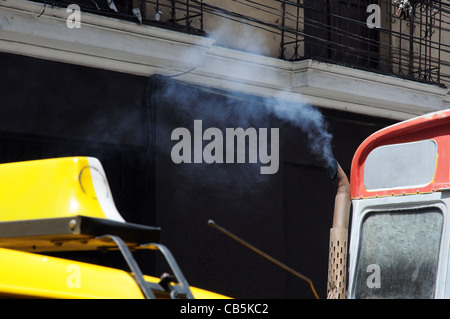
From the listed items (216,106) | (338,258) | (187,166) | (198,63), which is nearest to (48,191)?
(338,258)

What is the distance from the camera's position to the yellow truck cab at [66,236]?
3285 millimetres

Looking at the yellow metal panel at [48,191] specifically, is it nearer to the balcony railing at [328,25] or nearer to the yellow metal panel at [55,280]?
the yellow metal panel at [55,280]

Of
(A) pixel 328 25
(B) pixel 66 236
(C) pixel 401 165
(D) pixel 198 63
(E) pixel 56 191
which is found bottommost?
(B) pixel 66 236

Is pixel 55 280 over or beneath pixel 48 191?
beneath

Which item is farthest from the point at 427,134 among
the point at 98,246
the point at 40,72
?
the point at 40,72

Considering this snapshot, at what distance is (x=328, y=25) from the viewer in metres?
11.2

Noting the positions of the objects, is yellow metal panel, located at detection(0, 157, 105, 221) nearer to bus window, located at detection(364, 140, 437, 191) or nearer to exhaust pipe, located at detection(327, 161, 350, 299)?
exhaust pipe, located at detection(327, 161, 350, 299)

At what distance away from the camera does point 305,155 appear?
11133 mm

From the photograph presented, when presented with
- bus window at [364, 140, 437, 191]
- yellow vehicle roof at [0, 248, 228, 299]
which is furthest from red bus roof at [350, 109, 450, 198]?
yellow vehicle roof at [0, 248, 228, 299]

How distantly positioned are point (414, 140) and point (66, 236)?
7.87 feet

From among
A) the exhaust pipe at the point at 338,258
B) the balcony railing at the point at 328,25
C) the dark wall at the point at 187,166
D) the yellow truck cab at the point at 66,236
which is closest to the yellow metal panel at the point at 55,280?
the yellow truck cab at the point at 66,236

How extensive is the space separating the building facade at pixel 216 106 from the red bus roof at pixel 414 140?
13.3 ft

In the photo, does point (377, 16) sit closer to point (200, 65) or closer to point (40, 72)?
point (200, 65)

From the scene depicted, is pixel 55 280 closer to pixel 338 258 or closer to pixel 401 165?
pixel 338 258
